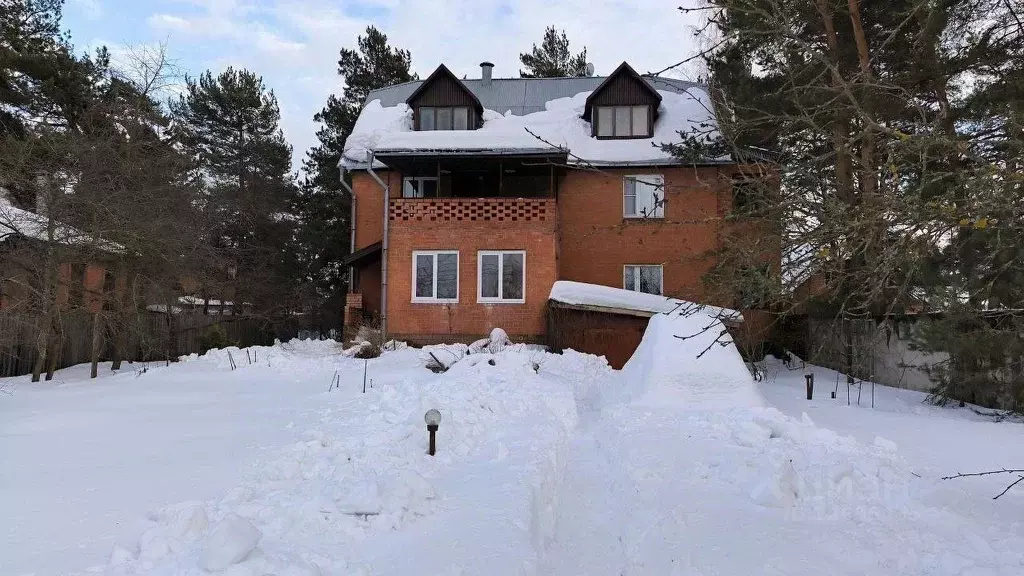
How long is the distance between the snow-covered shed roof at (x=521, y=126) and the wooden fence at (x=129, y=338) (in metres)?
7.58

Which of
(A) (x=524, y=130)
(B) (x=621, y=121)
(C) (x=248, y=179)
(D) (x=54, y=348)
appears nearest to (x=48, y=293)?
(D) (x=54, y=348)

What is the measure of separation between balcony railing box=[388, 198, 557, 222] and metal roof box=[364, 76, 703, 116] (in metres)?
5.63

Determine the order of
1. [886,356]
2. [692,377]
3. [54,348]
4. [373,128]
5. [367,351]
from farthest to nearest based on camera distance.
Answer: [373,128] → [367,351] → [886,356] → [54,348] → [692,377]

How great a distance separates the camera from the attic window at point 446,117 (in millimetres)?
21422

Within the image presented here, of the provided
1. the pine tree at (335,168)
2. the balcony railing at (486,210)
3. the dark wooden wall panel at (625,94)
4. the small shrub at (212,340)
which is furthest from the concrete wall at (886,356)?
the pine tree at (335,168)

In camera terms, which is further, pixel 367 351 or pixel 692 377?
pixel 367 351

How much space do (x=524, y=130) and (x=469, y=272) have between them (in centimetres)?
556

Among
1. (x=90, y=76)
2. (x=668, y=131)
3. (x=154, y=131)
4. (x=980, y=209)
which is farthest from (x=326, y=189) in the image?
(x=980, y=209)

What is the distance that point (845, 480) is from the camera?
5832 millimetres

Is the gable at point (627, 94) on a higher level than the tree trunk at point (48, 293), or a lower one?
higher

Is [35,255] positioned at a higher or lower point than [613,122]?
lower

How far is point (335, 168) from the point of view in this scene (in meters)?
31.5

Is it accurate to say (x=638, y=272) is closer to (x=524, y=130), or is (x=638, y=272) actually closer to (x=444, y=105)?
(x=524, y=130)

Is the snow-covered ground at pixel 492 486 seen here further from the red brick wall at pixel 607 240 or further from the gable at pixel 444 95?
the gable at pixel 444 95
